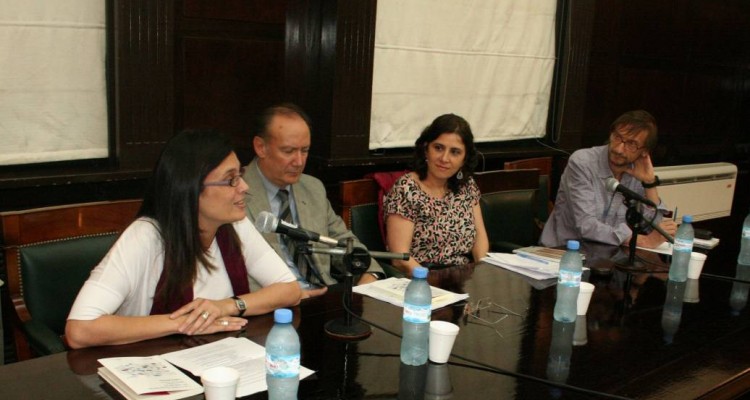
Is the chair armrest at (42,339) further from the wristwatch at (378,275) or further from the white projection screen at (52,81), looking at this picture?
the wristwatch at (378,275)

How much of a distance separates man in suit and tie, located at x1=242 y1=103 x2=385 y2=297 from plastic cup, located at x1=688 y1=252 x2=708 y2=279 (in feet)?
3.85

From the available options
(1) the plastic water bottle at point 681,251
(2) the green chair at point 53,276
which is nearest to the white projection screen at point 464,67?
(1) the plastic water bottle at point 681,251

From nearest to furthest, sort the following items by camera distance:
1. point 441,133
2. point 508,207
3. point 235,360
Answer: point 235,360 < point 441,133 < point 508,207

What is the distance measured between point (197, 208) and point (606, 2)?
13.0ft

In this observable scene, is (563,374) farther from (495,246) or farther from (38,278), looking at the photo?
(495,246)

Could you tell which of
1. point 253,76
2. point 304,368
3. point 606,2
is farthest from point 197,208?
point 606,2

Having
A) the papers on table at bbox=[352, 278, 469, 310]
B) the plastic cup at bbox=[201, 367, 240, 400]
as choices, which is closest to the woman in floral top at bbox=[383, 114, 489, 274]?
the papers on table at bbox=[352, 278, 469, 310]

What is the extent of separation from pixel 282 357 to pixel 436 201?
1.84m

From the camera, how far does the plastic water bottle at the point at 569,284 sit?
210 centimetres

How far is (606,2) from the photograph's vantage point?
503 centimetres

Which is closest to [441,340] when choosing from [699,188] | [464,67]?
[464,67]

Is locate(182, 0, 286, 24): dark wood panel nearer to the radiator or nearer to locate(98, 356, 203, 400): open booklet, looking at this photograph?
locate(98, 356, 203, 400): open booklet

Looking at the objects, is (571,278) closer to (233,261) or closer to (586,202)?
(233,261)

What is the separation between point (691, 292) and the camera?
254 cm
